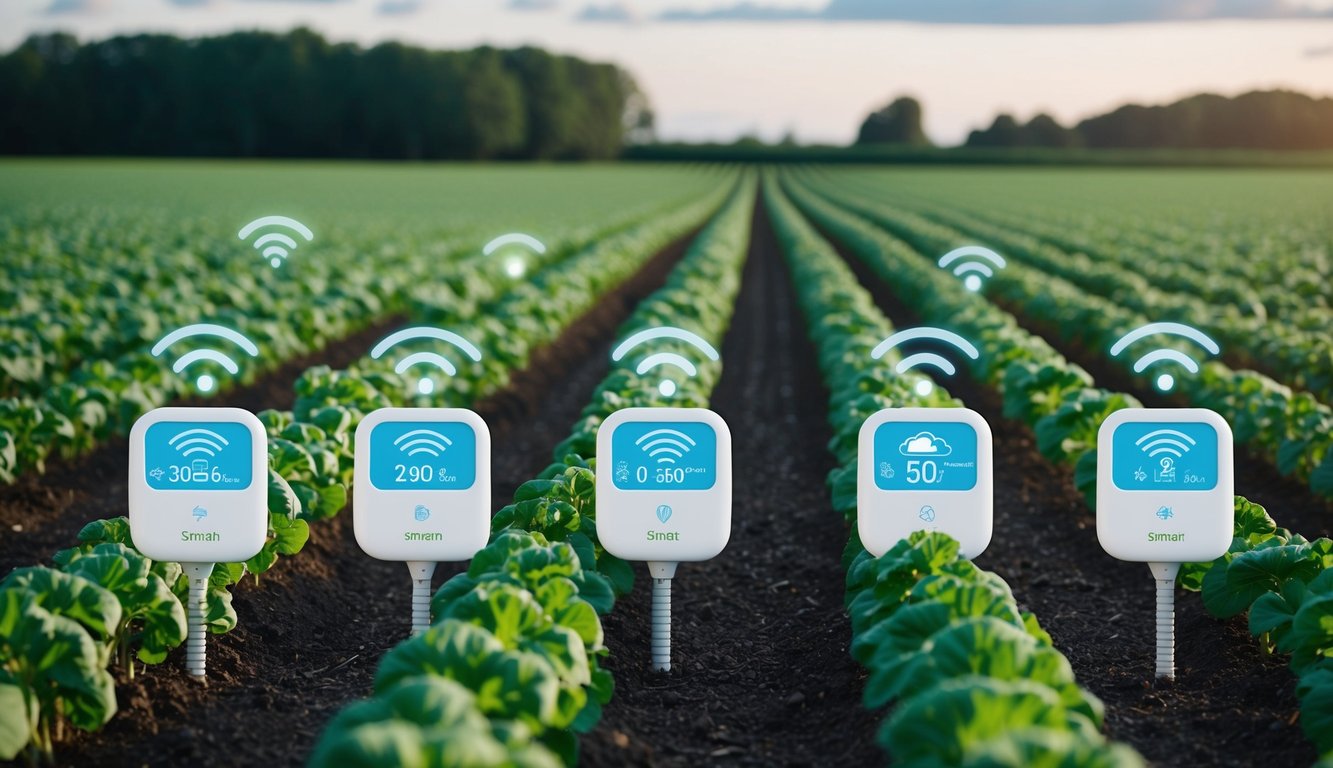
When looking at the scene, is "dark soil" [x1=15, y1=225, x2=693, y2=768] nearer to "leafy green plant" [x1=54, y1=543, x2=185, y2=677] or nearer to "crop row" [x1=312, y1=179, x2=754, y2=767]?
"leafy green plant" [x1=54, y1=543, x2=185, y2=677]

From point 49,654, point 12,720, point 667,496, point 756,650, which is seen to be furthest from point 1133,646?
point 12,720

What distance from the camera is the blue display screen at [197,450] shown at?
516cm

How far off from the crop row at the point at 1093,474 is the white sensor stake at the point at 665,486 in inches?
76.5

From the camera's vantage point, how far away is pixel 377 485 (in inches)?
206

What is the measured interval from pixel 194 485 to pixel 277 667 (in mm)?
1503

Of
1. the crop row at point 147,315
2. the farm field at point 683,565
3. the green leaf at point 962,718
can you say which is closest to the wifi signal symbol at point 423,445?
the farm field at point 683,565

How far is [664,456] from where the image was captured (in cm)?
526

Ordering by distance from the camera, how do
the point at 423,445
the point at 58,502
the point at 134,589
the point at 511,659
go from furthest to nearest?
the point at 58,502
the point at 423,445
the point at 134,589
the point at 511,659

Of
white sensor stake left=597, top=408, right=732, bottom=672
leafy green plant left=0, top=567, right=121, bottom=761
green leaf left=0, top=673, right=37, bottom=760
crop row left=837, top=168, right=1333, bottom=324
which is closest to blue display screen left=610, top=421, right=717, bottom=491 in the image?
white sensor stake left=597, top=408, right=732, bottom=672

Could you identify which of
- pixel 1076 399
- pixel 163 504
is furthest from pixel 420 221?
pixel 163 504

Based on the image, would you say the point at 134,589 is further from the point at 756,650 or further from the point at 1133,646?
the point at 1133,646

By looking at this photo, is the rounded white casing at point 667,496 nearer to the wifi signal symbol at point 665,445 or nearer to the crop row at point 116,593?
the wifi signal symbol at point 665,445

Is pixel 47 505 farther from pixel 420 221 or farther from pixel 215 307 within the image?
pixel 420 221

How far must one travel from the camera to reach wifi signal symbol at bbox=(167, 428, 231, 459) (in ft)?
16.9
